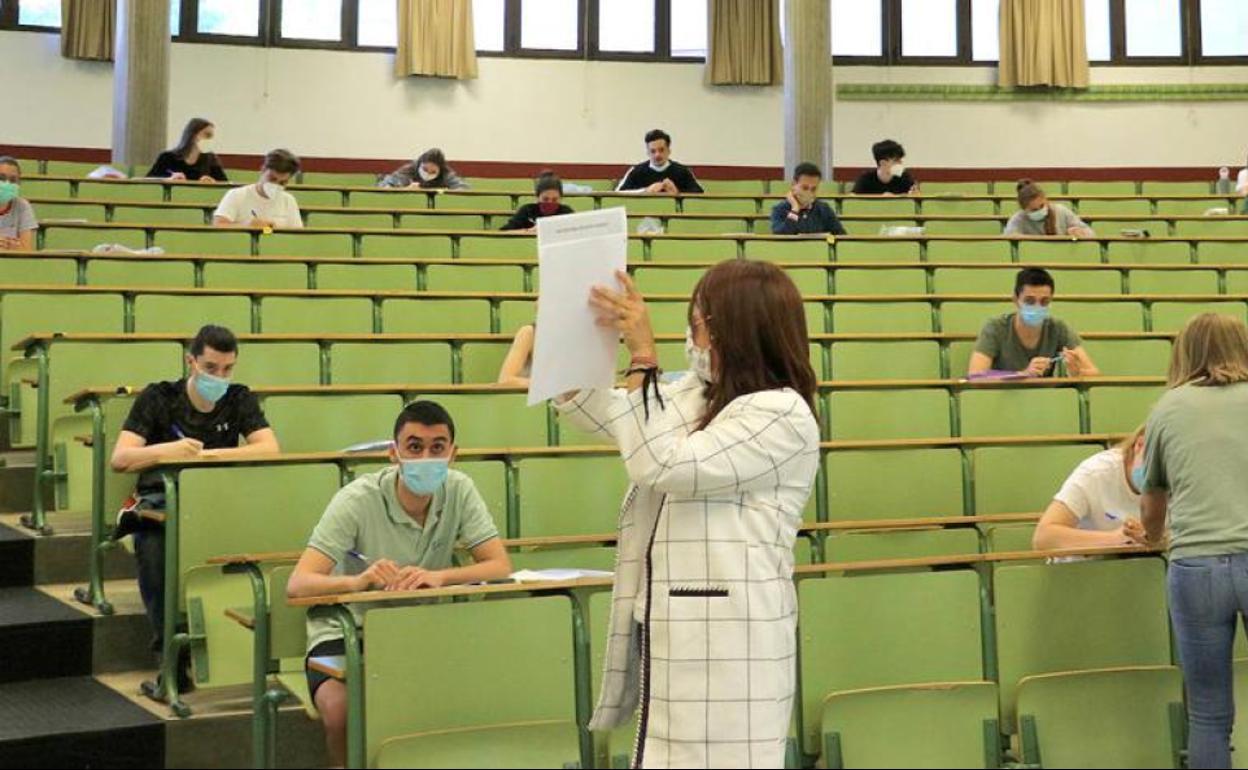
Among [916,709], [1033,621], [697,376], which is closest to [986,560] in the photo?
[1033,621]

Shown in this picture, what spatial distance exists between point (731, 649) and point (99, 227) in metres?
5.68

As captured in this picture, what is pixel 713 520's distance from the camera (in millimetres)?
2211

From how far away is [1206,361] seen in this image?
319 centimetres

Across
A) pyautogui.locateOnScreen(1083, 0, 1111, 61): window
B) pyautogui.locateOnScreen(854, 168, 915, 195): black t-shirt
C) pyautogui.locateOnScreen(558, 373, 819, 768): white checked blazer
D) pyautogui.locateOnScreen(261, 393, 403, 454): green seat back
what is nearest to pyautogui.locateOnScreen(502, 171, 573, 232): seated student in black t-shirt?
pyautogui.locateOnScreen(854, 168, 915, 195): black t-shirt

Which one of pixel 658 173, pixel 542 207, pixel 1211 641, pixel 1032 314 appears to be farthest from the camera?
pixel 658 173

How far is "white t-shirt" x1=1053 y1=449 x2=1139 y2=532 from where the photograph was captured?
148 inches

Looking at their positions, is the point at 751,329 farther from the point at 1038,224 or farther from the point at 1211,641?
the point at 1038,224

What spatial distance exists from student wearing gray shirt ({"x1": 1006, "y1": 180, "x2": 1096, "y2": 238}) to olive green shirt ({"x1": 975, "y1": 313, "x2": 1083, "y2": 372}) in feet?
8.87

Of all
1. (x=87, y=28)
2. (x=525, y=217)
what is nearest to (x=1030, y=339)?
(x=525, y=217)

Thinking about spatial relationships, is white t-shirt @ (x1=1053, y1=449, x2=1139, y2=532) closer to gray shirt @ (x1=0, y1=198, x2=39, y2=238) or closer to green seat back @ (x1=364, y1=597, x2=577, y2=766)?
green seat back @ (x1=364, y1=597, x2=577, y2=766)

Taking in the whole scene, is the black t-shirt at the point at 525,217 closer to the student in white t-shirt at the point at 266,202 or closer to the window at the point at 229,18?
the student in white t-shirt at the point at 266,202

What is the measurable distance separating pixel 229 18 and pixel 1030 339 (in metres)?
9.23

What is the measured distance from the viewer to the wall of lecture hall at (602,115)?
13.0 meters

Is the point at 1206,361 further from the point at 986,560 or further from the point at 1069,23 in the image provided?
the point at 1069,23
